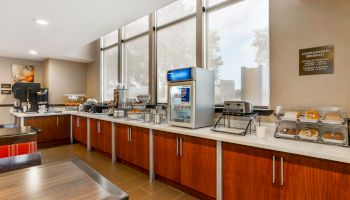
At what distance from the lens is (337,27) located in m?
2.03

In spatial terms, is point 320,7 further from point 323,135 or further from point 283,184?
point 283,184

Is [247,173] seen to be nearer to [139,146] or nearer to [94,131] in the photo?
[139,146]

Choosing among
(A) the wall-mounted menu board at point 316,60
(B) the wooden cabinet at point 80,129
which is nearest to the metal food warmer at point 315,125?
(A) the wall-mounted menu board at point 316,60

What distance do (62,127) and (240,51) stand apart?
194 inches

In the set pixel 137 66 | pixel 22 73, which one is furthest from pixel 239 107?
pixel 22 73

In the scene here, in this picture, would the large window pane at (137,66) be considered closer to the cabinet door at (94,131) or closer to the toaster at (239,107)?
the cabinet door at (94,131)

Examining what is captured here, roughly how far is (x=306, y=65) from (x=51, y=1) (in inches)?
131

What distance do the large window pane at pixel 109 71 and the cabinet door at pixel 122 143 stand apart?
2.48 metres

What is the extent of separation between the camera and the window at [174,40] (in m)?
3.77

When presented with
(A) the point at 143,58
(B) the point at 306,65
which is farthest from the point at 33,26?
(B) the point at 306,65

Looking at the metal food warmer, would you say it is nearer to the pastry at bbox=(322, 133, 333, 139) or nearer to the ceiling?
the pastry at bbox=(322, 133, 333, 139)

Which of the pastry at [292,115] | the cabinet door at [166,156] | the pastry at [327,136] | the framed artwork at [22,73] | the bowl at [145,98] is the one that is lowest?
the cabinet door at [166,156]

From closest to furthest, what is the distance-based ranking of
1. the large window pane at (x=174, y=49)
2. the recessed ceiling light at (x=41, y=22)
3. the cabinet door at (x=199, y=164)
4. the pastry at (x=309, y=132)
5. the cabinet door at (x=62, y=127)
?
the pastry at (x=309, y=132)
the cabinet door at (x=199, y=164)
the recessed ceiling light at (x=41, y=22)
the large window pane at (x=174, y=49)
the cabinet door at (x=62, y=127)

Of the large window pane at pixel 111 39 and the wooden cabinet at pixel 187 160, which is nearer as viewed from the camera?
the wooden cabinet at pixel 187 160
